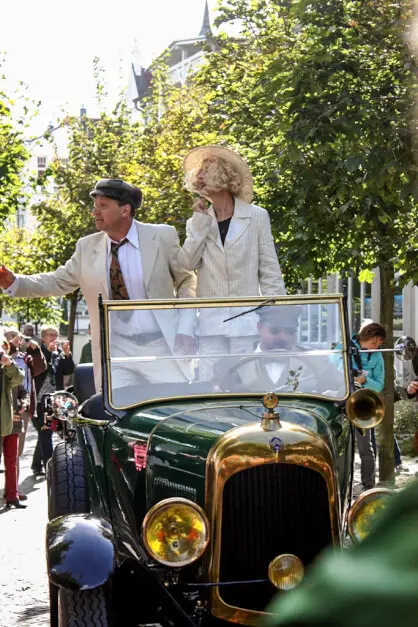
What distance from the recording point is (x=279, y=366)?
5.83 m

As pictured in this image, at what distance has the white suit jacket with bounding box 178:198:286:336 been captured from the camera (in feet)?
20.7

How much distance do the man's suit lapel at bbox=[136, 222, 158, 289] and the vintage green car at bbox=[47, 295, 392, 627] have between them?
1.80 ft

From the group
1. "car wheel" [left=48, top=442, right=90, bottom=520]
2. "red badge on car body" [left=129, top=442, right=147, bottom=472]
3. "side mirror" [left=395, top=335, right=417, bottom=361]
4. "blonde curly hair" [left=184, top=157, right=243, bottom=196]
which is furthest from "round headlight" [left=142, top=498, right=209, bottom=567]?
"blonde curly hair" [left=184, top=157, right=243, bottom=196]

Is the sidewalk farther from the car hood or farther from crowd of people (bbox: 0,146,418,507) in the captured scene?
the car hood

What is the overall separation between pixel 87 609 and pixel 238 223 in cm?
252

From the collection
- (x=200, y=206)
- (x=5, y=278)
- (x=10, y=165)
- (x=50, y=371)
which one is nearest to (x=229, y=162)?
(x=200, y=206)

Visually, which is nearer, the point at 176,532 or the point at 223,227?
the point at 176,532

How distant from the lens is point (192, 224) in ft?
20.9

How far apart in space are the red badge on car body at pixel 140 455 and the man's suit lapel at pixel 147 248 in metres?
1.44

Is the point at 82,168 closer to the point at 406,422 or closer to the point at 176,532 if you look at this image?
the point at 406,422

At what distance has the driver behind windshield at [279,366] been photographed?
18.8 feet

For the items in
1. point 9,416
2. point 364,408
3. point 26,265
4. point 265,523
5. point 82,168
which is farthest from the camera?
point 26,265

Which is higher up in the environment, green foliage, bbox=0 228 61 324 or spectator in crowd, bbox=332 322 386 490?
green foliage, bbox=0 228 61 324

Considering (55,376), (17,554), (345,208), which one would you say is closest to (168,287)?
(17,554)
